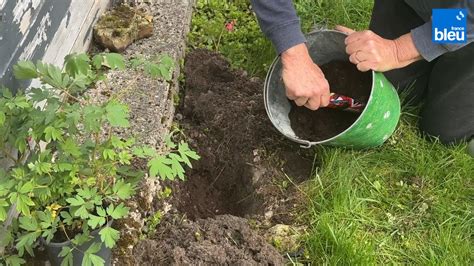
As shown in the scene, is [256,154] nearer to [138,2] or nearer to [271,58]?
[271,58]

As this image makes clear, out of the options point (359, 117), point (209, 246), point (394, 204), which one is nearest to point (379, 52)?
point (359, 117)

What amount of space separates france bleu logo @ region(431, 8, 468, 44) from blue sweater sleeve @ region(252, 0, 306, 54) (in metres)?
0.51

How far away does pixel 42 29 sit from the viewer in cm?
232

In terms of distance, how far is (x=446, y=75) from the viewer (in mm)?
2840

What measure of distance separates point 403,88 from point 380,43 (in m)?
0.65

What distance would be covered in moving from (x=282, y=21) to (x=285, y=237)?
2.77 ft

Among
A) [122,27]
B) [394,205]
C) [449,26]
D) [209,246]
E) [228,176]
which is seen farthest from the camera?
[122,27]

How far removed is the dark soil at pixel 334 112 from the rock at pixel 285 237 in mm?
454

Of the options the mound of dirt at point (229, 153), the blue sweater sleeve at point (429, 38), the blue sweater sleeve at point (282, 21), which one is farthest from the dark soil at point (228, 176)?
the blue sweater sleeve at point (429, 38)

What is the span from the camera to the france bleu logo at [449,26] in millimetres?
2363

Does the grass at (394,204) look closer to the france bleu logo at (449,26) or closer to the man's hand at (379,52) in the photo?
the man's hand at (379,52)

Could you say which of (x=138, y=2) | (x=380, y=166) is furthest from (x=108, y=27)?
(x=380, y=166)

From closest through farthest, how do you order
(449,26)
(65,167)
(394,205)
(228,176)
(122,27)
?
(65,167) → (449,26) → (394,205) → (228,176) → (122,27)

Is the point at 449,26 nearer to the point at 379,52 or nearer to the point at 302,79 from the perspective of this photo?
the point at 379,52
